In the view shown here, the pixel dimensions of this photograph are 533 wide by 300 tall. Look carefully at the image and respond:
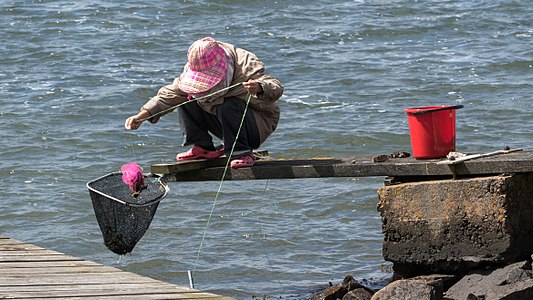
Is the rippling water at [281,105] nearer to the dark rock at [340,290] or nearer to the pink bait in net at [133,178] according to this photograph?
the dark rock at [340,290]

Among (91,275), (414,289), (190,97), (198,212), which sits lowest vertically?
(198,212)

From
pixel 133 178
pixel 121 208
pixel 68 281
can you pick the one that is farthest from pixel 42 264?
pixel 133 178

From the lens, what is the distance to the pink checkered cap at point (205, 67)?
21.1 feet

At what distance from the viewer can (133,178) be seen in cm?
646

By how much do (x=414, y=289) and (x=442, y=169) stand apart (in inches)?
33.2

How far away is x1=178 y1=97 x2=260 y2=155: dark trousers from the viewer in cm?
653

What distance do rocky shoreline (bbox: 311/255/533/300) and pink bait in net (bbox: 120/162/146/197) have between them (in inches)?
48.8

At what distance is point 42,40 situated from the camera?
16.2 metres

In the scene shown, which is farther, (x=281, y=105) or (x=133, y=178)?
(x=281, y=105)

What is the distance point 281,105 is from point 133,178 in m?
6.56

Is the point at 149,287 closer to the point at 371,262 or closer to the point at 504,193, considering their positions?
the point at 504,193

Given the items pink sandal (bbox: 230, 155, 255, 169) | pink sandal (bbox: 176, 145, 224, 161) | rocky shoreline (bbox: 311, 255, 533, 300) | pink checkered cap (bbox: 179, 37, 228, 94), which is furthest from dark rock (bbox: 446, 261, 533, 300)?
pink checkered cap (bbox: 179, 37, 228, 94)

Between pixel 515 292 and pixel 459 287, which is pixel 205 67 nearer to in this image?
pixel 459 287

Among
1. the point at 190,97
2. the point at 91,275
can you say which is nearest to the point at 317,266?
the point at 190,97
